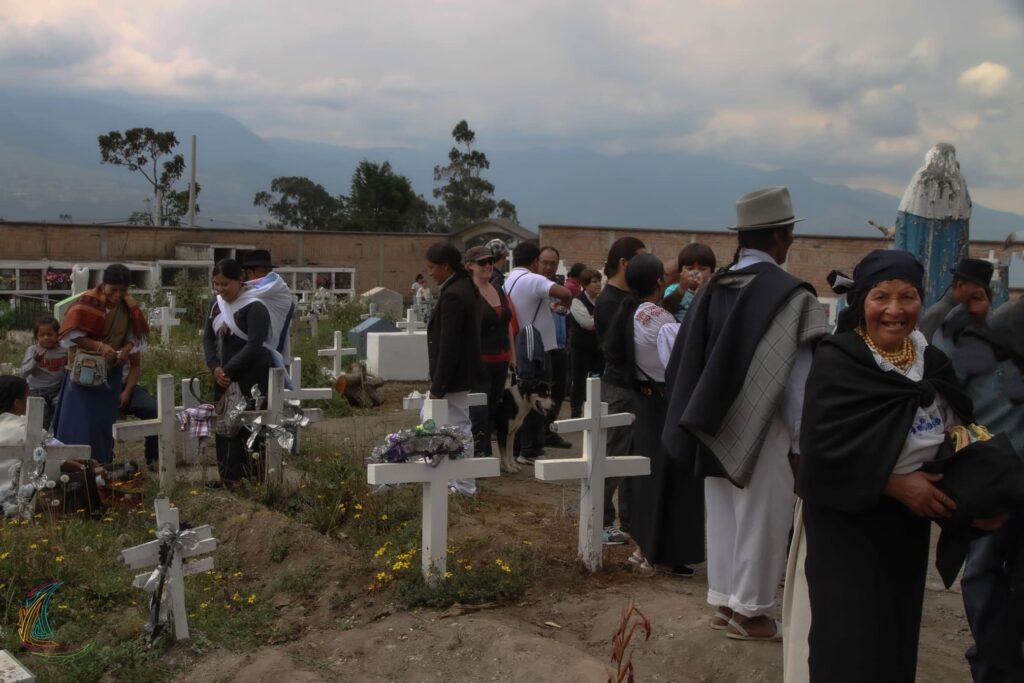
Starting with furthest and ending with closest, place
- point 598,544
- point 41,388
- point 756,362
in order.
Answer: point 41,388 < point 598,544 < point 756,362

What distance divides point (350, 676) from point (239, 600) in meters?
1.21

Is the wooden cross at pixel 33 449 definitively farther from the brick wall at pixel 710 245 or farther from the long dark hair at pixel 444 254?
the brick wall at pixel 710 245

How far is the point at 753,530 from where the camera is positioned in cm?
420

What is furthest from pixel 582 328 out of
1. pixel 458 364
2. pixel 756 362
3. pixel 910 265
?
pixel 910 265

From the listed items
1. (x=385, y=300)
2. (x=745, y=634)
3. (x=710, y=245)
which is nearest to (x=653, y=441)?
(x=745, y=634)

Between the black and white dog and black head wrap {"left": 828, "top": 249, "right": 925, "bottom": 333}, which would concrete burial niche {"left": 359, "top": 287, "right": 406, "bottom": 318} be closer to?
the black and white dog

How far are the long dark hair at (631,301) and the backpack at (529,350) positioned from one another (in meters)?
2.78

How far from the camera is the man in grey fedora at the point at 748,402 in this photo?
3.97m

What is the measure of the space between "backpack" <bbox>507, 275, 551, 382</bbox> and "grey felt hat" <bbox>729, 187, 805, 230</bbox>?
426 cm

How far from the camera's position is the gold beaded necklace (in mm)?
3250

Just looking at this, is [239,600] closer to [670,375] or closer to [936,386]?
[670,375]

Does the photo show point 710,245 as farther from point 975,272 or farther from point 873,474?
point 873,474

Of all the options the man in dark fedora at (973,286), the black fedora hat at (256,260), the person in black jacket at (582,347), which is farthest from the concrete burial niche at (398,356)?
the man in dark fedora at (973,286)

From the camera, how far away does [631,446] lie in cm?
594
